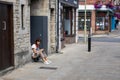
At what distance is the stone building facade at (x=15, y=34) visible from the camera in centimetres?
1495

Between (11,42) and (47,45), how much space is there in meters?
6.21

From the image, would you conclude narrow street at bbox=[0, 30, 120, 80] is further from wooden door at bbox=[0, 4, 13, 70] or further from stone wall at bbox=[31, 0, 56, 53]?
stone wall at bbox=[31, 0, 56, 53]

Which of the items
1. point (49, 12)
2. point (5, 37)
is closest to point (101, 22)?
point (49, 12)

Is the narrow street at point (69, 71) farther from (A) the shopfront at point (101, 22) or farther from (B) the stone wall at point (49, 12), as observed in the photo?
(A) the shopfront at point (101, 22)

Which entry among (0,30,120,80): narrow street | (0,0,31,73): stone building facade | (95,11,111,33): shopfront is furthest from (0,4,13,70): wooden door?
(95,11,111,33): shopfront

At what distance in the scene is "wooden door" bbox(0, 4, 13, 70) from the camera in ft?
48.2

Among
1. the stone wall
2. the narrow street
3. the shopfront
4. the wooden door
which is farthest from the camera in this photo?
the shopfront

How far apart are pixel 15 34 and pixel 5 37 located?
0.93 meters

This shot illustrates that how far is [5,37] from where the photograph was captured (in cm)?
1509

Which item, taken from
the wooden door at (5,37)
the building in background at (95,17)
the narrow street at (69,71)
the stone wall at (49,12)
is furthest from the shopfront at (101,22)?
the wooden door at (5,37)

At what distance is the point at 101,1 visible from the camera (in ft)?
182

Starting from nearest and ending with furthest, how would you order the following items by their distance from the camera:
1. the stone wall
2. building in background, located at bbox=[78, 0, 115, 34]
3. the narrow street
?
1. the narrow street
2. the stone wall
3. building in background, located at bbox=[78, 0, 115, 34]

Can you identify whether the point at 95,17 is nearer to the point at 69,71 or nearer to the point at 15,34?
the point at 69,71

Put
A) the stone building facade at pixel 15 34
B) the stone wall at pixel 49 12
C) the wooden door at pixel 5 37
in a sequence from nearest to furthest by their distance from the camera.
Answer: the wooden door at pixel 5 37 < the stone building facade at pixel 15 34 < the stone wall at pixel 49 12
